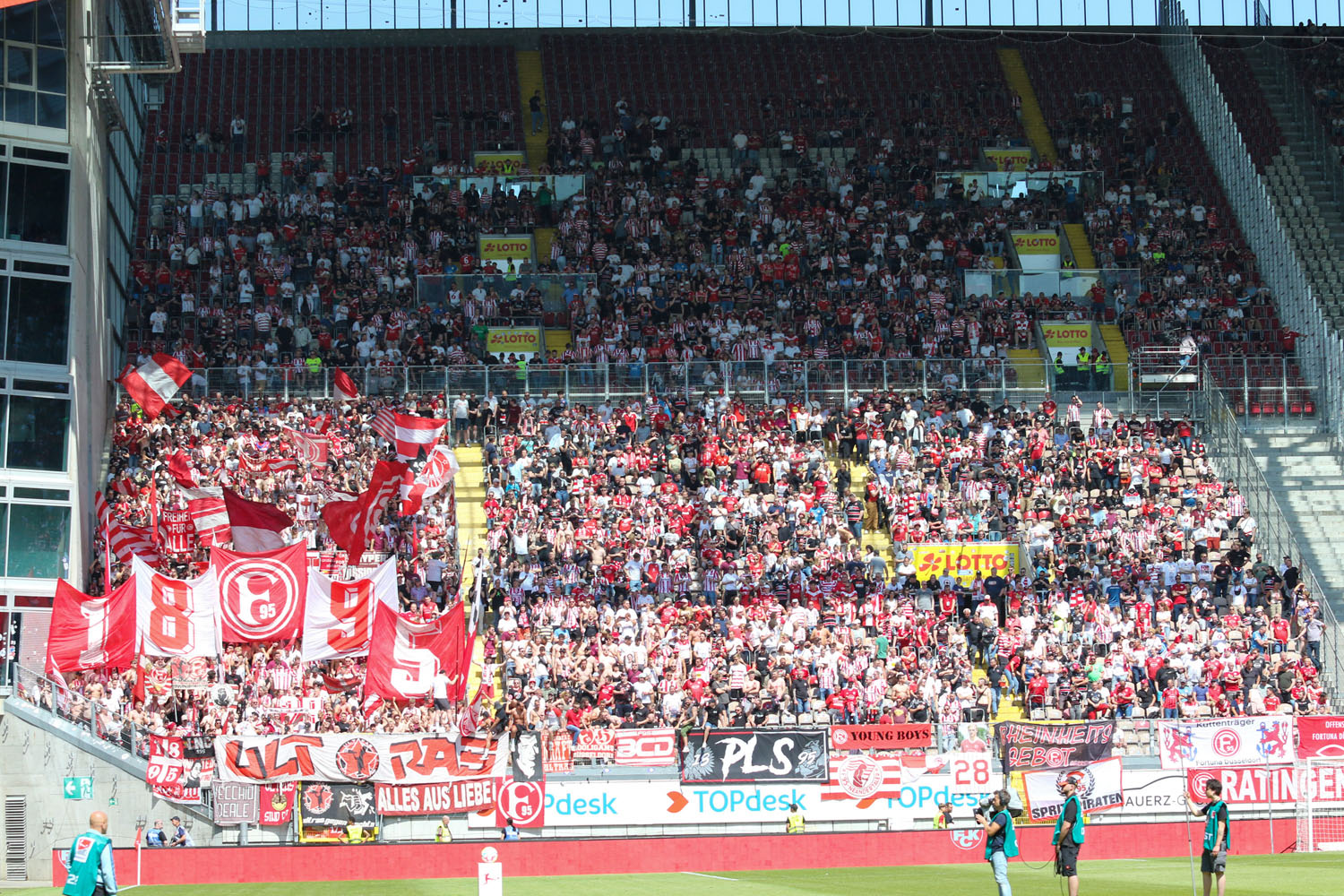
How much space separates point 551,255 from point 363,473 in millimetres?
13379

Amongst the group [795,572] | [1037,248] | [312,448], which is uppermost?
[1037,248]

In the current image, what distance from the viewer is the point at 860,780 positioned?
34812mm

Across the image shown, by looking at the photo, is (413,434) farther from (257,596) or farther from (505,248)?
(505,248)

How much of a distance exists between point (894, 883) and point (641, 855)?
5393mm

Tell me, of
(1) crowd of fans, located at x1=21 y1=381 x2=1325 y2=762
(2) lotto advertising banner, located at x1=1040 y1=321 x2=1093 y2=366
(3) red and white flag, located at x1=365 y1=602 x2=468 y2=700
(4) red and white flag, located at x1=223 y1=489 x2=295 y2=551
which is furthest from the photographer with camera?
(2) lotto advertising banner, located at x1=1040 y1=321 x2=1093 y2=366

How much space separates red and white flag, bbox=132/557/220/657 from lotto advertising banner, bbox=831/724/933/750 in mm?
11842

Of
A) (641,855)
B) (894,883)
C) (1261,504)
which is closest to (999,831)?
(894,883)

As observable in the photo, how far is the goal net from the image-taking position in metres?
32.6

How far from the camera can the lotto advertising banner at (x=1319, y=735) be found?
3528 cm

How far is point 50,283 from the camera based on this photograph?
3959 cm

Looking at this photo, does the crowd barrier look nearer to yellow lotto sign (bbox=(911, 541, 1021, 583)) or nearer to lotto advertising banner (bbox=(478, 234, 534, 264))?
yellow lotto sign (bbox=(911, 541, 1021, 583))

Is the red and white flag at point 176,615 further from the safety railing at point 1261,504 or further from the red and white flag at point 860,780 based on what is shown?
the safety railing at point 1261,504

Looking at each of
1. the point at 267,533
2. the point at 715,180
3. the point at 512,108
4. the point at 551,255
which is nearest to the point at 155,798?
the point at 267,533

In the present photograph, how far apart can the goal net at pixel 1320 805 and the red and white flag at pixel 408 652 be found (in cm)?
1538
